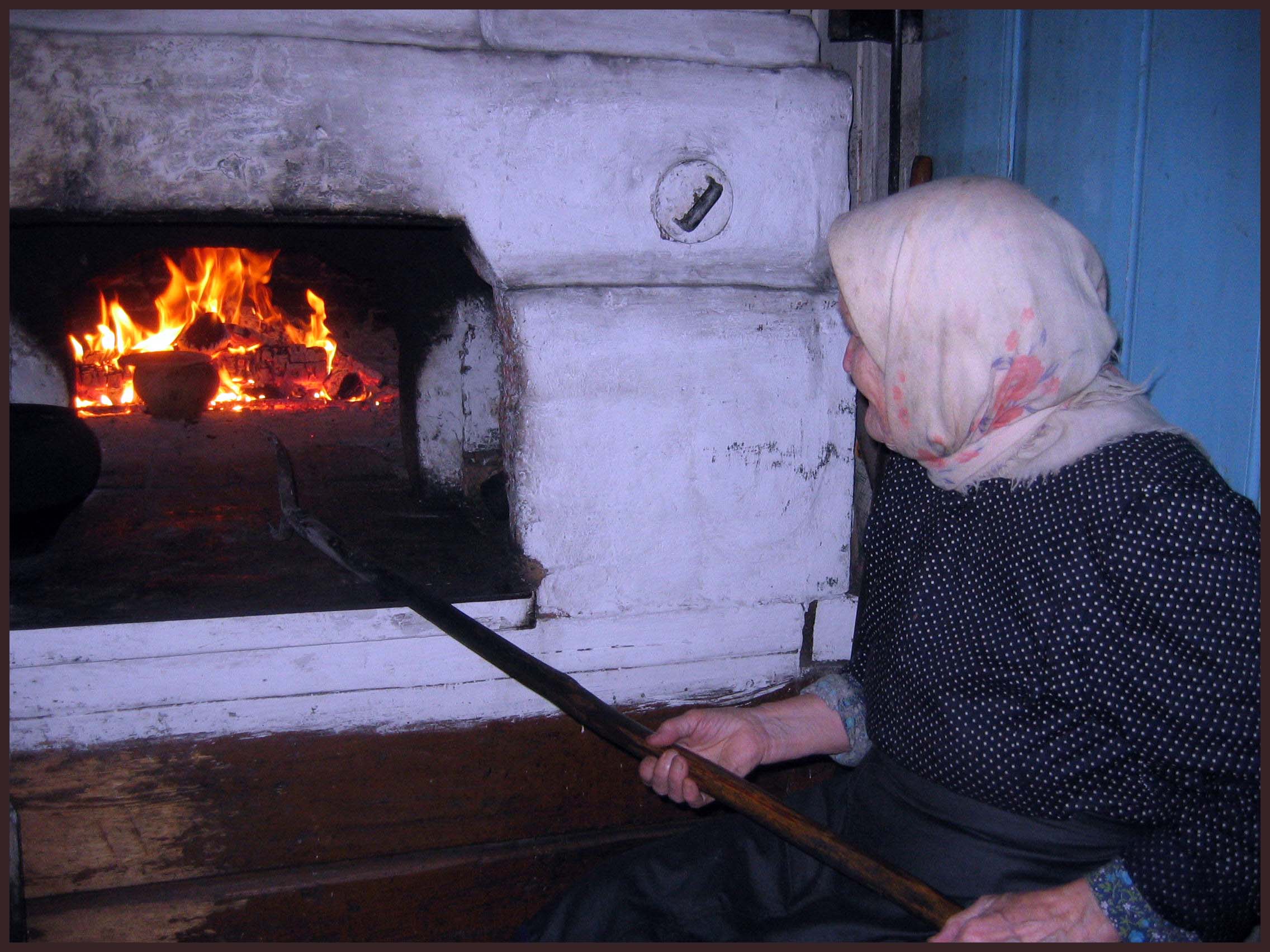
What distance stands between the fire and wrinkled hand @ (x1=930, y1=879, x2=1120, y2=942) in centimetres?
304

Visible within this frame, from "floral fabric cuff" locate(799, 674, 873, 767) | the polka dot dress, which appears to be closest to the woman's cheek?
the polka dot dress

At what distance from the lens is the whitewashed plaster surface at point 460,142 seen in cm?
179

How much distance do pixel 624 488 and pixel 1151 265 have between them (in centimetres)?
123

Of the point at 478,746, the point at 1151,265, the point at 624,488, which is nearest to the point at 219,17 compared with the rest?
the point at 624,488

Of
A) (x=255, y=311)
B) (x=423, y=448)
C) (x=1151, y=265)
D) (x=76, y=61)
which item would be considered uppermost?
(x=76, y=61)

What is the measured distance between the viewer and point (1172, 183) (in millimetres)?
1651

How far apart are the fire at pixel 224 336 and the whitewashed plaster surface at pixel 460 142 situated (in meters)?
1.48

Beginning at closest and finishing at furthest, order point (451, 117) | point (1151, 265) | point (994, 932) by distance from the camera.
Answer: point (994, 932) → point (1151, 265) → point (451, 117)

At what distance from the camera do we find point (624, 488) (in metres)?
2.16

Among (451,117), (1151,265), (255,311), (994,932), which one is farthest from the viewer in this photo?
(255,311)

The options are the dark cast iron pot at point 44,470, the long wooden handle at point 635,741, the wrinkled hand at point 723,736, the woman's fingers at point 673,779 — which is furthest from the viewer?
the dark cast iron pot at point 44,470

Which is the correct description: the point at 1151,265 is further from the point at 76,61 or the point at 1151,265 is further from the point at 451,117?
the point at 76,61

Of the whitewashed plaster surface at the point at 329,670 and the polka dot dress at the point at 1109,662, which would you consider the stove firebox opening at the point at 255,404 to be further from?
the polka dot dress at the point at 1109,662

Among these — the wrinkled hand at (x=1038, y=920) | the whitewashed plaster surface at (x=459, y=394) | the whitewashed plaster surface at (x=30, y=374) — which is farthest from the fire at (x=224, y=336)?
the wrinkled hand at (x=1038, y=920)
